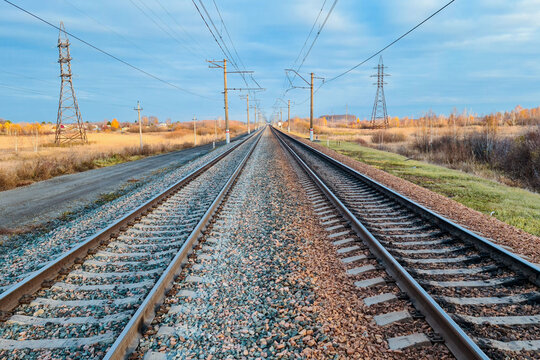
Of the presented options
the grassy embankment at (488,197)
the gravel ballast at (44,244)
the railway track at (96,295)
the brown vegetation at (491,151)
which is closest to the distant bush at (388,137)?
the brown vegetation at (491,151)

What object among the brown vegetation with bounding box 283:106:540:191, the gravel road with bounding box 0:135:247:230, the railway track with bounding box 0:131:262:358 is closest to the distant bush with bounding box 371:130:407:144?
the brown vegetation with bounding box 283:106:540:191

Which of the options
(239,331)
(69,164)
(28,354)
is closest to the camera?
(28,354)

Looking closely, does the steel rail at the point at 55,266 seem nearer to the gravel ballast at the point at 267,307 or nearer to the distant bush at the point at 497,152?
the gravel ballast at the point at 267,307

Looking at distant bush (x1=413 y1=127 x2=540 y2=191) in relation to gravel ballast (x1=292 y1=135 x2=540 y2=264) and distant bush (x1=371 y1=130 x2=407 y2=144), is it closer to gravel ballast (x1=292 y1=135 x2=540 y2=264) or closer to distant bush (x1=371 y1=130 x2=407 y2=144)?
gravel ballast (x1=292 y1=135 x2=540 y2=264)

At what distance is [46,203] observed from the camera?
10672 mm

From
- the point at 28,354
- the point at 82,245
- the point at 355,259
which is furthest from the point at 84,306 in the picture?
the point at 355,259

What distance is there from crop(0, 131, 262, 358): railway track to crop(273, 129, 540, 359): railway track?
2561 mm

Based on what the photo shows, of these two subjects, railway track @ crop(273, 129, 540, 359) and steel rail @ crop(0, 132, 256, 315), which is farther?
steel rail @ crop(0, 132, 256, 315)

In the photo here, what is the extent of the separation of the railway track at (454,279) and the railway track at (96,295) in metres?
2.56

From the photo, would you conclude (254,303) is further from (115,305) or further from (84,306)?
(84,306)

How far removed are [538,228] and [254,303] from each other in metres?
7.17

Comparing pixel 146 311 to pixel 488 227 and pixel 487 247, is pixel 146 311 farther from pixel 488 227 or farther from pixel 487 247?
pixel 488 227

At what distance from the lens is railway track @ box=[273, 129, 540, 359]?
3.02m

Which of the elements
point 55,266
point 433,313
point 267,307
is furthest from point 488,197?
point 55,266
